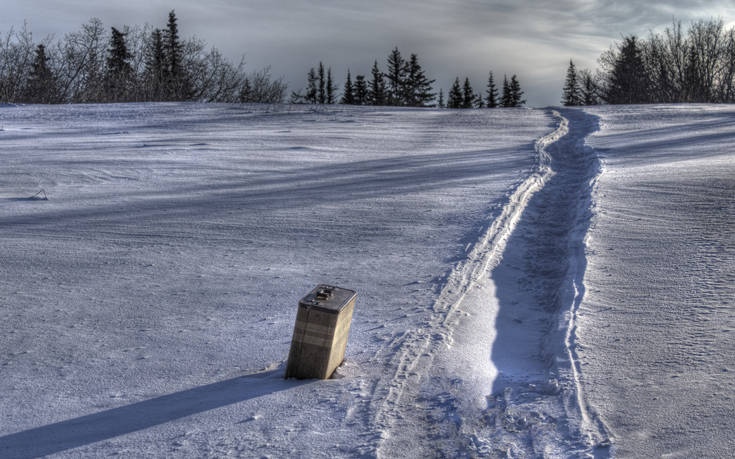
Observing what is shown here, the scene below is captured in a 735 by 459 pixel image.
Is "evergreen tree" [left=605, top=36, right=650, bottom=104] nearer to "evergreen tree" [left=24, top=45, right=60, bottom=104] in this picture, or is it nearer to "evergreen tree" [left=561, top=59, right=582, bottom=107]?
"evergreen tree" [left=561, top=59, right=582, bottom=107]

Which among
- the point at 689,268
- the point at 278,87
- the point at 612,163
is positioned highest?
the point at 278,87

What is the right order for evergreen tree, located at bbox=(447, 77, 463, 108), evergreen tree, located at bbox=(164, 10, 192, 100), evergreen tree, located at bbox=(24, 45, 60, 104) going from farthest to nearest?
1. evergreen tree, located at bbox=(447, 77, 463, 108)
2. evergreen tree, located at bbox=(164, 10, 192, 100)
3. evergreen tree, located at bbox=(24, 45, 60, 104)

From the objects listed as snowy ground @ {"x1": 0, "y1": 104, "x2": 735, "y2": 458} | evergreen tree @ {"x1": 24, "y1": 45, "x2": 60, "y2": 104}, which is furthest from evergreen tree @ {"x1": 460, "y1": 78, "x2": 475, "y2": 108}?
snowy ground @ {"x1": 0, "y1": 104, "x2": 735, "y2": 458}

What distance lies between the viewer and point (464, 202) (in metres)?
5.73

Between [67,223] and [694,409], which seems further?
[67,223]

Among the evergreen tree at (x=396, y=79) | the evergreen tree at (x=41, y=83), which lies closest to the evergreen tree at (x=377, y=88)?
the evergreen tree at (x=396, y=79)

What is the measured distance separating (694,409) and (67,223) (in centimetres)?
449

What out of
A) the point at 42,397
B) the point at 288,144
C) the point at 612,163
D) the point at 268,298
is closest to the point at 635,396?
the point at 268,298

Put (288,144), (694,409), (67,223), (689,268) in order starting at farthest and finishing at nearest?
(288,144)
(67,223)
(689,268)
(694,409)

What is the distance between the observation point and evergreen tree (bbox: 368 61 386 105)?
6172 cm

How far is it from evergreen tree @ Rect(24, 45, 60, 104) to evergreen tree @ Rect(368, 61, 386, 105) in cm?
3340

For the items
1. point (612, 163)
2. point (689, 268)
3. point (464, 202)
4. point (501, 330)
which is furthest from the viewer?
point (612, 163)

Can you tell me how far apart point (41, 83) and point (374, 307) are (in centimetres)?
3696

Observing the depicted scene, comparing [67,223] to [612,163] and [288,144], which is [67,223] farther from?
[612,163]
